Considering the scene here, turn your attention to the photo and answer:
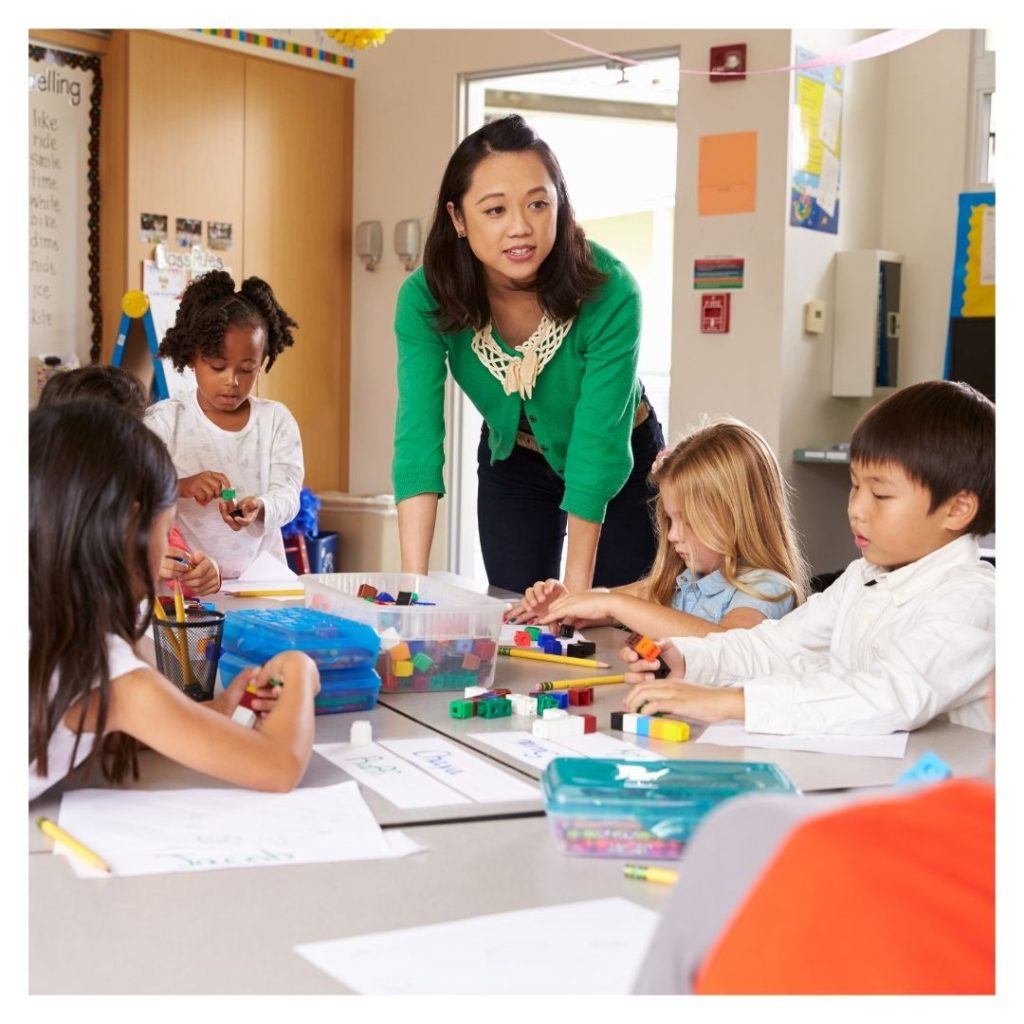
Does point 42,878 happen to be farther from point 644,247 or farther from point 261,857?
point 644,247

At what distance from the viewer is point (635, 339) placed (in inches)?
87.4

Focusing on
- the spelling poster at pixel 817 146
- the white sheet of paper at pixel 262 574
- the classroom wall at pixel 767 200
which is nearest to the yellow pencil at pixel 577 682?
the white sheet of paper at pixel 262 574

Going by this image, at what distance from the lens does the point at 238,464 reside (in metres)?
2.89

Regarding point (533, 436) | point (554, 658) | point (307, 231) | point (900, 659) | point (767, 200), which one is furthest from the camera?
point (307, 231)

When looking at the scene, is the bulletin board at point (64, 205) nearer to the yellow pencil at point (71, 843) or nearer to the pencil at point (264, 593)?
the pencil at point (264, 593)

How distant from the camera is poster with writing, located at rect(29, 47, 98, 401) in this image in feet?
13.4

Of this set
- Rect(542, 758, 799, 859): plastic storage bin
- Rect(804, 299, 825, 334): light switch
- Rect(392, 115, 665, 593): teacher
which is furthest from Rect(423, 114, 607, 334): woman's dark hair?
Rect(804, 299, 825, 334): light switch

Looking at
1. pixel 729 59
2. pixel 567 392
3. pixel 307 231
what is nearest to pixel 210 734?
pixel 567 392

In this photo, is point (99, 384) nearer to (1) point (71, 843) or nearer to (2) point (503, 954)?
(1) point (71, 843)

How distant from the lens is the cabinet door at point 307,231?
15.2ft

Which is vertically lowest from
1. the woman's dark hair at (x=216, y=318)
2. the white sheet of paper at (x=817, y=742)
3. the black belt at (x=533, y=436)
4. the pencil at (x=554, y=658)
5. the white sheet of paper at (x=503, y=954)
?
the pencil at (x=554, y=658)

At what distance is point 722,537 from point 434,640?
0.63 metres

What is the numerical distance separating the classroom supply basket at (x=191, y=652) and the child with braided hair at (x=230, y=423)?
43.9 inches
